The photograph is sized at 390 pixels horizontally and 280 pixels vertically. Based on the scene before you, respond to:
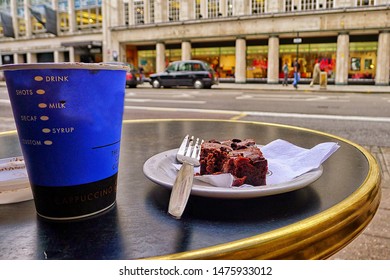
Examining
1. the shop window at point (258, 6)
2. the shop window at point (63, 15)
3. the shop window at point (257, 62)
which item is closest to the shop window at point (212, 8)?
the shop window at point (258, 6)

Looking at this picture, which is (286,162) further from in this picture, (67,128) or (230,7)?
(230,7)

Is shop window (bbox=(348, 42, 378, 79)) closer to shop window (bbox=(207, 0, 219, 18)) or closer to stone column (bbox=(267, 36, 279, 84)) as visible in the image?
stone column (bbox=(267, 36, 279, 84))

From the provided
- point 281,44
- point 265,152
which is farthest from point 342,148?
point 281,44

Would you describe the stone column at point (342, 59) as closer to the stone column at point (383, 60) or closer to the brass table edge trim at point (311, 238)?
the stone column at point (383, 60)

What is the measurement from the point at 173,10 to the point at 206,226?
28.6m

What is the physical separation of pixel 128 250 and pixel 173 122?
164 centimetres

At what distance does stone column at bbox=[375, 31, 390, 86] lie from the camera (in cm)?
2153

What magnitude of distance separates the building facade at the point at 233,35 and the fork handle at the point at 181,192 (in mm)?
23960

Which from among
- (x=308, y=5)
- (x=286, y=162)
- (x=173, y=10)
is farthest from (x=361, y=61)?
(x=286, y=162)

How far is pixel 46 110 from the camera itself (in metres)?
0.61

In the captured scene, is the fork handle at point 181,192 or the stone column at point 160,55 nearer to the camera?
the fork handle at point 181,192

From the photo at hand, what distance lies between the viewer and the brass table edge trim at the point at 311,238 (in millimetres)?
594

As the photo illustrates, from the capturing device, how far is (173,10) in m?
27.5

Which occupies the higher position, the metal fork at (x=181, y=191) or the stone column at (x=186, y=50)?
the stone column at (x=186, y=50)
